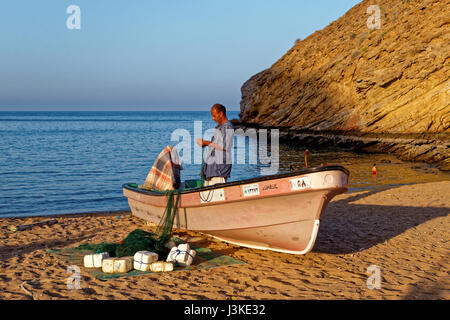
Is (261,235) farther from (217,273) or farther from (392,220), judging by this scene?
(392,220)

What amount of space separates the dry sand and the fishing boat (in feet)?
1.36

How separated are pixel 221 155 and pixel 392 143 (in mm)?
26142

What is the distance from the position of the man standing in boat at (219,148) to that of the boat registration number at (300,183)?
167cm

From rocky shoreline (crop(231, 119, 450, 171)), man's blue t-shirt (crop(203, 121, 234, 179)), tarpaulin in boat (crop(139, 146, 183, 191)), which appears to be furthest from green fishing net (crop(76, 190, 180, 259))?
rocky shoreline (crop(231, 119, 450, 171))

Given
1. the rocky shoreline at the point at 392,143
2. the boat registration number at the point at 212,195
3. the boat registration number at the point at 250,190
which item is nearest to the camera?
the boat registration number at the point at 250,190

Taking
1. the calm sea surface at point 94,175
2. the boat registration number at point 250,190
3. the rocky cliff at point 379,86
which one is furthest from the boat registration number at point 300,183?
the rocky cliff at point 379,86

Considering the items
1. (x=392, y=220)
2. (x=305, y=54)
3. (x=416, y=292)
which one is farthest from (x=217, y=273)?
(x=305, y=54)

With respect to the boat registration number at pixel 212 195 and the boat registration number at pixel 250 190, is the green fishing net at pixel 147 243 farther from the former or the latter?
the boat registration number at pixel 250 190

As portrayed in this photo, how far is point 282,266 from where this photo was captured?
7258 millimetres

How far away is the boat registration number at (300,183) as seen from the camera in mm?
6676

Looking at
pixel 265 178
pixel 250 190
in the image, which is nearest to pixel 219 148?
pixel 250 190

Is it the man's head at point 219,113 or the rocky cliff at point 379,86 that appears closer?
the man's head at point 219,113

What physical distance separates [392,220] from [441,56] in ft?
87.0

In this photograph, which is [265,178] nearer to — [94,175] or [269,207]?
[269,207]
